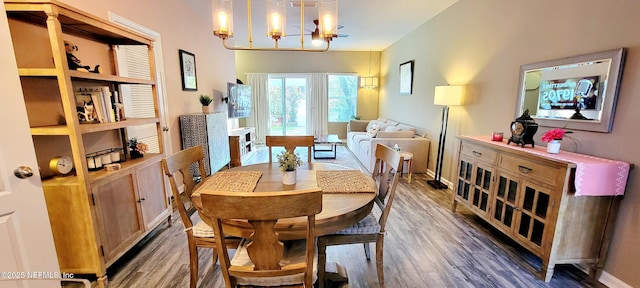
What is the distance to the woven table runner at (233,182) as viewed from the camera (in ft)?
5.45

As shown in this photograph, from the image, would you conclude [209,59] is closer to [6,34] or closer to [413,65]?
[6,34]

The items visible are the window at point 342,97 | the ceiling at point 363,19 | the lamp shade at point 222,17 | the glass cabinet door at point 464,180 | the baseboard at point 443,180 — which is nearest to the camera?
the lamp shade at point 222,17

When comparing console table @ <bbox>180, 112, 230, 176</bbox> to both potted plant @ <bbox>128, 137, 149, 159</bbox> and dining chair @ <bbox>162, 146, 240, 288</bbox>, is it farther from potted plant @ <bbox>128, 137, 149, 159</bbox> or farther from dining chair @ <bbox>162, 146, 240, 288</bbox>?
dining chair @ <bbox>162, 146, 240, 288</bbox>

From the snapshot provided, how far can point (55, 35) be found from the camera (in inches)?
60.9

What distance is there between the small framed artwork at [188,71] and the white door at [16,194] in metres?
2.50

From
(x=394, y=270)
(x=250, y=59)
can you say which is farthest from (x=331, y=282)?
(x=250, y=59)

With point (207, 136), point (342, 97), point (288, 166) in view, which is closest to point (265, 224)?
point (288, 166)

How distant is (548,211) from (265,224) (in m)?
2.06

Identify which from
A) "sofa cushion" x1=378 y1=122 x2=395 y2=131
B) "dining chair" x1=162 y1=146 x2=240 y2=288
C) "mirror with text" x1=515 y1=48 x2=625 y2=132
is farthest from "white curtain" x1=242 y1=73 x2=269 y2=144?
"mirror with text" x1=515 y1=48 x2=625 y2=132

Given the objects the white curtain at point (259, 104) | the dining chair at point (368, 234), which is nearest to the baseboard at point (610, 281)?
the dining chair at point (368, 234)

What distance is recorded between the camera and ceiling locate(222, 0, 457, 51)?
383cm

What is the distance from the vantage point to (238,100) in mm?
5801

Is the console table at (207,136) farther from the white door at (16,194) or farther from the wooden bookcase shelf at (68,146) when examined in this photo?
the white door at (16,194)

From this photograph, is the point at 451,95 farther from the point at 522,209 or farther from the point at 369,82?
the point at 369,82
